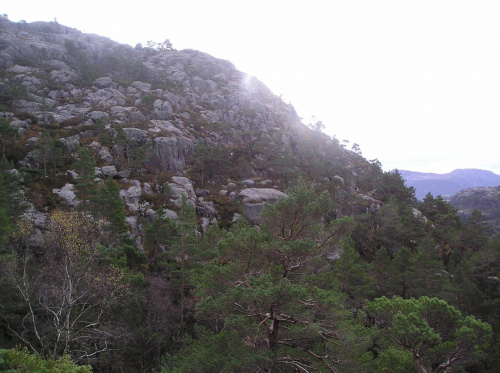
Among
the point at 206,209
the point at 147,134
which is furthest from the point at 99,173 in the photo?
the point at 147,134

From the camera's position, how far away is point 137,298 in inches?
660

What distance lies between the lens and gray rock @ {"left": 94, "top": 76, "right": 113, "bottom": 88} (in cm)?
6366

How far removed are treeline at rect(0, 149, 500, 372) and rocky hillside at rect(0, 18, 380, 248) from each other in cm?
685

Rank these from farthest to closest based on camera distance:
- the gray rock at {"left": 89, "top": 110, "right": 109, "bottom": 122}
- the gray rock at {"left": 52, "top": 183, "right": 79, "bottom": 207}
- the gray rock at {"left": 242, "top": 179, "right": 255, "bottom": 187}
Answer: the gray rock at {"left": 89, "top": 110, "right": 109, "bottom": 122} < the gray rock at {"left": 242, "top": 179, "right": 255, "bottom": 187} < the gray rock at {"left": 52, "top": 183, "right": 79, "bottom": 207}

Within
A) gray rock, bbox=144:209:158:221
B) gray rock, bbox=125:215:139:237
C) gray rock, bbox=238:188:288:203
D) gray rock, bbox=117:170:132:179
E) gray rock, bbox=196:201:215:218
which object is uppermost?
gray rock, bbox=238:188:288:203

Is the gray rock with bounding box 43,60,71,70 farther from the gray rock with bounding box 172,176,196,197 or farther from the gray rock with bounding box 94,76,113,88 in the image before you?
the gray rock with bounding box 172,176,196,197

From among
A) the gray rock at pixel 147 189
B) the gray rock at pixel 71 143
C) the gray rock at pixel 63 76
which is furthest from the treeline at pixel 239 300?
the gray rock at pixel 63 76

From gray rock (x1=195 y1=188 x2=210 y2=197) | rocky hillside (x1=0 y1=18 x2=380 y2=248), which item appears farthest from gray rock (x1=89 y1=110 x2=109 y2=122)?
gray rock (x1=195 y1=188 x2=210 y2=197)

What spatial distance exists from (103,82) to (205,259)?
62.0 meters

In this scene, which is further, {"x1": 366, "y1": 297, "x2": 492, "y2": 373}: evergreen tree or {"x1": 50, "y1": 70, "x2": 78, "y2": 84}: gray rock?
{"x1": 50, "y1": 70, "x2": 78, "y2": 84}: gray rock

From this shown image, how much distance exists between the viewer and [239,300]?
10.1m

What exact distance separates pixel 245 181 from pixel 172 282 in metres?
25.1

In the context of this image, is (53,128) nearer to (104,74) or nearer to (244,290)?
(104,74)

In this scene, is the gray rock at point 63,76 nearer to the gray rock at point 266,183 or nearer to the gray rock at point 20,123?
the gray rock at point 20,123
